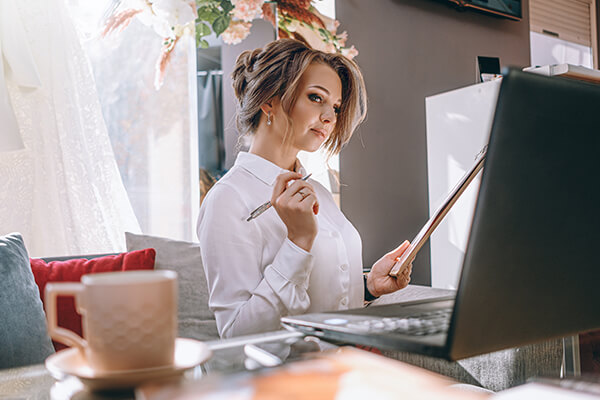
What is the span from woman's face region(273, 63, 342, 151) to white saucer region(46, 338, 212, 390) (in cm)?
100

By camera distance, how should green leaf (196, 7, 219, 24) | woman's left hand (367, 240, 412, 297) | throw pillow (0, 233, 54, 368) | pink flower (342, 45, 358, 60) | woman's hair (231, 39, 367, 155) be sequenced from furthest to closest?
pink flower (342, 45, 358, 60) → green leaf (196, 7, 219, 24) → woman's hair (231, 39, 367, 155) → woman's left hand (367, 240, 412, 297) → throw pillow (0, 233, 54, 368)

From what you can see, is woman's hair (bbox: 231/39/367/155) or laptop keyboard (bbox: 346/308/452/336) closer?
laptop keyboard (bbox: 346/308/452/336)

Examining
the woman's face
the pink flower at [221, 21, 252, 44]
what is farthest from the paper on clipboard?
the pink flower at [221, 21, 252, 44]

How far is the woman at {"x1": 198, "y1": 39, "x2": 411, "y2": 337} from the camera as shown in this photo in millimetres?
1015

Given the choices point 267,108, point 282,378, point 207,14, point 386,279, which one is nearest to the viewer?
point 282,378

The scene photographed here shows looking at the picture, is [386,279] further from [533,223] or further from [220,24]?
[220,24]

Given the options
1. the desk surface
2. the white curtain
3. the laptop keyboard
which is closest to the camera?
the desk surface

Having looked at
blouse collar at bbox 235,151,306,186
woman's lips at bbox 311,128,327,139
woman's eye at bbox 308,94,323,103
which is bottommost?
blouse collar at bbox 235,151,306,186

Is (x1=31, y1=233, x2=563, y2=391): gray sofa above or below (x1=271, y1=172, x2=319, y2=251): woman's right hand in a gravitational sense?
below

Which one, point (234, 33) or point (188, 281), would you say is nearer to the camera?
point (188, 281)

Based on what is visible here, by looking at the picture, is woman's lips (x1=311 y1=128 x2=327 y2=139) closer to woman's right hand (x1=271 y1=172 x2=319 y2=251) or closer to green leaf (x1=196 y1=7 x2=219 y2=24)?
woman's right hand (x1=271 y1=172 x2=319 y2=251)

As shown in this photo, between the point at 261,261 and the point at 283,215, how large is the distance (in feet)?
0.57

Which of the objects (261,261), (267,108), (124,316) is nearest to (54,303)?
(124,316)

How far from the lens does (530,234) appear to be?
1.34 feet
